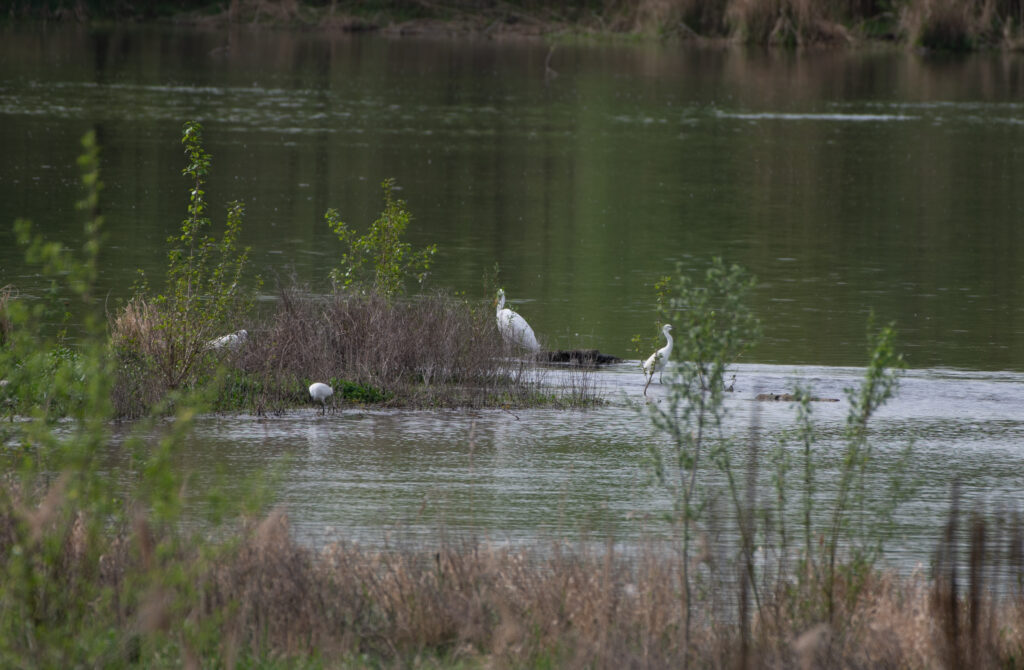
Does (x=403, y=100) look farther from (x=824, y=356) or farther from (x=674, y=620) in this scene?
(x=674, y=620)

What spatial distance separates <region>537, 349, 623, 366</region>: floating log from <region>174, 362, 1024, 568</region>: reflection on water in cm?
44

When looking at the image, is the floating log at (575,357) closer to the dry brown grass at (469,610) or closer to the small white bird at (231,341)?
the small white bird at (231,341)

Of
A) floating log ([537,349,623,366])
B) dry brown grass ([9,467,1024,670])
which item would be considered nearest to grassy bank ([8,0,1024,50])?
floating log ([537,349,623,366])

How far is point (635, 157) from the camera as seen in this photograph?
1506 inches

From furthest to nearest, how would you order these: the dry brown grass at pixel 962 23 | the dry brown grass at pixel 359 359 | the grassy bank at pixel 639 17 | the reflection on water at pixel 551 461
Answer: the grassy bank at pixel 639 17
the dry brown grass at pixel 962 23
the dry brown grass at pixel 359 359
the reflection on water at pixel 551 461

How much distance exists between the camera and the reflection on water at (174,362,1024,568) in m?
10.6

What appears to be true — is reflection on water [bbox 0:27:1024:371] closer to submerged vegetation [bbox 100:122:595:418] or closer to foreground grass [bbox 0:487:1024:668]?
submerged vegetation [bbox 100:122:595:418]

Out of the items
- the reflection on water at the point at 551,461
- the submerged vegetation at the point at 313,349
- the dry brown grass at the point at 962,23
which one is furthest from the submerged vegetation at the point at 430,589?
the dry brown grass at the point at 962,23

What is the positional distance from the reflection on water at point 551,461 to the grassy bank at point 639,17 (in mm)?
55899

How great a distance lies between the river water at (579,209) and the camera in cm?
1230

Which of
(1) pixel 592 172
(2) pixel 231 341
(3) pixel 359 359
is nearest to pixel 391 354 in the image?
(3) pixel 359 359

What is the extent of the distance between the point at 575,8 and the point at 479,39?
5.48 metres

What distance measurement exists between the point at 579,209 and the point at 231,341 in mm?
16750

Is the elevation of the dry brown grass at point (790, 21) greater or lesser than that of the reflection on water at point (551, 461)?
greater
